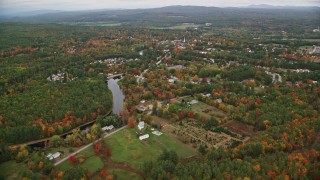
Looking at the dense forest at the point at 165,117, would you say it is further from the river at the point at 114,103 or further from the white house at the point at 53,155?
the river at the point at 114,103

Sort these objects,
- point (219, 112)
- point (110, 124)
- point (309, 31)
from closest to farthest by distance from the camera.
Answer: point (110, 124) → point (219, 112) → point (309, 31)

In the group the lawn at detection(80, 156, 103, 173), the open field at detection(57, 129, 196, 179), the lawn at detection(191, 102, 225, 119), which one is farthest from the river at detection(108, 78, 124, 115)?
the lawn at detection(80, 156, 103, 173)

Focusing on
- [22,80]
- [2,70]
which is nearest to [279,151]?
[22,80]

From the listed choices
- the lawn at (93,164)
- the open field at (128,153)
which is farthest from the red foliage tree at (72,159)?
the lawn at (93,164)

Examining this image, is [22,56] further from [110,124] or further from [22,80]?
[110,124]

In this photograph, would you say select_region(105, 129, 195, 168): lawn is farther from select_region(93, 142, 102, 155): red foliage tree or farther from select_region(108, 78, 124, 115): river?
select_region(108, 78, 124, 115): river

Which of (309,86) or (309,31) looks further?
(309,31)

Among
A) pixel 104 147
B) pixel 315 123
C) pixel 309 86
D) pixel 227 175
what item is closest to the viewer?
pixel 227 175
